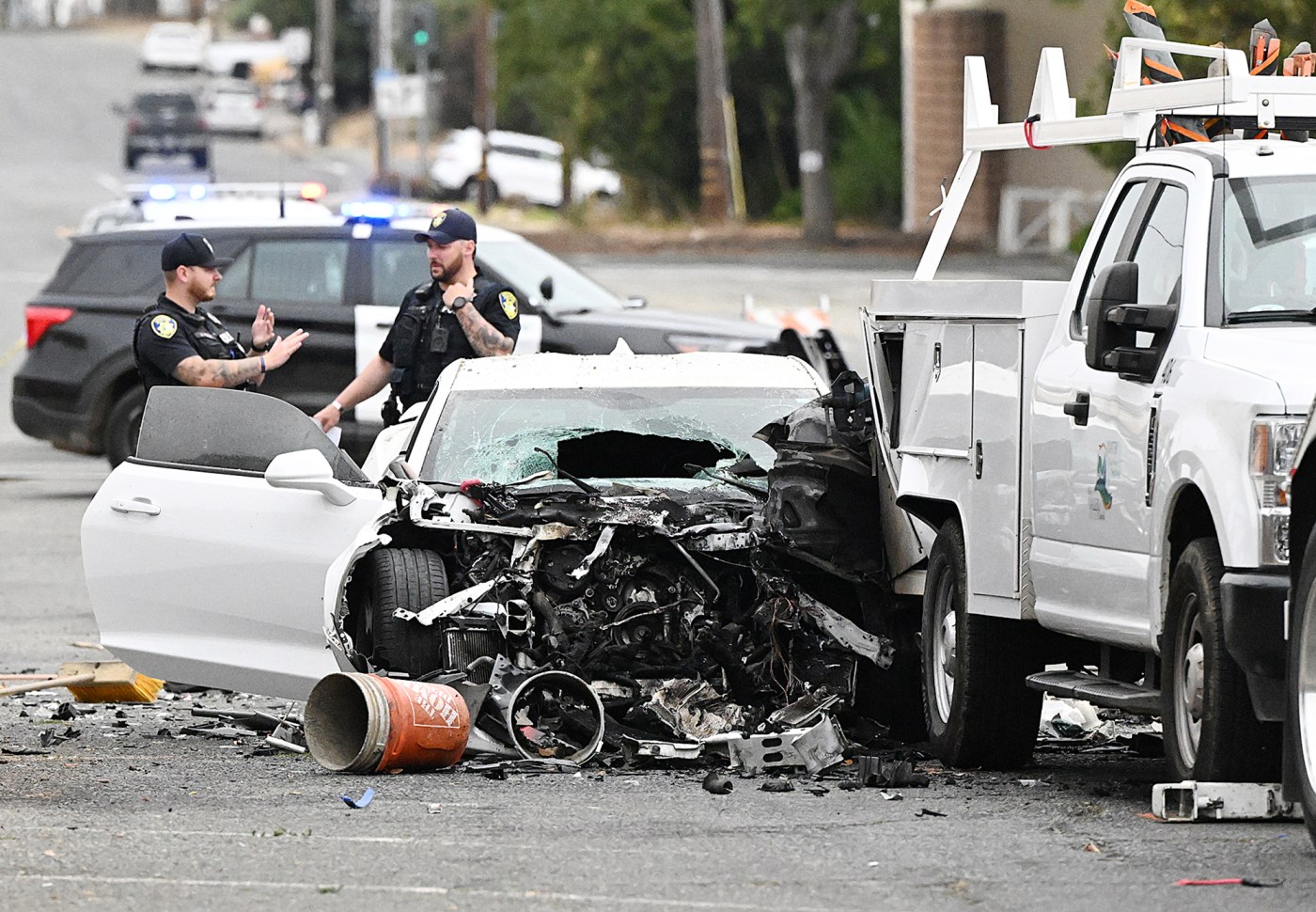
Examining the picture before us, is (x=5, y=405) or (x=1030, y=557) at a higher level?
(x=1030, y=557)

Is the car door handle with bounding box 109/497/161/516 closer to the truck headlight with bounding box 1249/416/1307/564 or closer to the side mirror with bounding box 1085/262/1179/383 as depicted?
the side mirror with bounding box 1085/262/1179/383

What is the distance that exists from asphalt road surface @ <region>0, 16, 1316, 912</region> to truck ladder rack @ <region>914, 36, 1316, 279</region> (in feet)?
6.81

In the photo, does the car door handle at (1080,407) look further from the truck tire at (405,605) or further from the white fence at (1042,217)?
the white fence at (1042,217)

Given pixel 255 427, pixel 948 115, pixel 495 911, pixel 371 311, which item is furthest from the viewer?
pixel 948 115

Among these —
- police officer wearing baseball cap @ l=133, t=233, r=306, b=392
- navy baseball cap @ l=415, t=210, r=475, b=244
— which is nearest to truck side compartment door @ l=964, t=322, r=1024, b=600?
navy baseball cap @ l=415, t=210, r=475, b=244

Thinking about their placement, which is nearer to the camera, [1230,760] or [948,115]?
[1230,760]

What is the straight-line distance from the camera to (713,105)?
4469 centimetres

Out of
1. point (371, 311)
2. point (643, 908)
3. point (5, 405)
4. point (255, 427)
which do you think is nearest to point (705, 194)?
point (5, 405)

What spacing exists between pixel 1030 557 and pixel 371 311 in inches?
379

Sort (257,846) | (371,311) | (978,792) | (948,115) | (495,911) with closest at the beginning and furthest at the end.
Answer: (495,911) → (257,846) → (978,792) → (371,311) → (948,115)

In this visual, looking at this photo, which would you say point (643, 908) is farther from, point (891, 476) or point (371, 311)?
point (371, 311)

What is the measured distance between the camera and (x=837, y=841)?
6555 mm

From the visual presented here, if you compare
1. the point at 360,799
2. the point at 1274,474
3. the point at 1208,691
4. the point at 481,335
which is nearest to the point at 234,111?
the point at 481,335

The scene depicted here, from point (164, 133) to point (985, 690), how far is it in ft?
169
